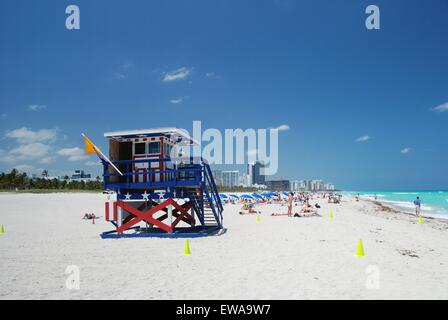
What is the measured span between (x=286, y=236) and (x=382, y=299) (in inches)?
340

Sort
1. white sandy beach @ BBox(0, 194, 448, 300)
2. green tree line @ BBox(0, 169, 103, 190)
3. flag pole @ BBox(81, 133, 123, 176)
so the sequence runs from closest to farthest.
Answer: white sandy beach @ BBox(0, 194, 448, 300)
flag pole @ BBox(81, 133, 123, 176)
green tree line @ BBox(0, 169, 103, 190)

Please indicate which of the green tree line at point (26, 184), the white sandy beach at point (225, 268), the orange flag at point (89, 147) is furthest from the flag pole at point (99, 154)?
the green tree line at point (26, 184)

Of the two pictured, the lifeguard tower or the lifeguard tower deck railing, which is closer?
the lifeguard tower deck railing

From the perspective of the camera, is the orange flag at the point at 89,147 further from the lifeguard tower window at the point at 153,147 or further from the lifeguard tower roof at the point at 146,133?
the lifeguard tower window at the point at 153,147

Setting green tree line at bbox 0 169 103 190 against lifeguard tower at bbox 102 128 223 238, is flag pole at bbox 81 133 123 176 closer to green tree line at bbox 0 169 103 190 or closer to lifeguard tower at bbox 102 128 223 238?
lifeguard tower at bbox 102 128 223 238

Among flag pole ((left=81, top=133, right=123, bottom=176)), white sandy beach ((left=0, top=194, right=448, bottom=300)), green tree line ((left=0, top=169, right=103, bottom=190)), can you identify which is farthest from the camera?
green tree line ((left=0, top=169, right=103, bottom=190))

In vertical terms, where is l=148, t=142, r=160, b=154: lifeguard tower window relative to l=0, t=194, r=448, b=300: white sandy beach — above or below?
above

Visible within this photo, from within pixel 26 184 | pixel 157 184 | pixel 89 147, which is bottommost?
pixel 26 184

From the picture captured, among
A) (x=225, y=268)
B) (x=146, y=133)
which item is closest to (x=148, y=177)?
(x=146, y=133)

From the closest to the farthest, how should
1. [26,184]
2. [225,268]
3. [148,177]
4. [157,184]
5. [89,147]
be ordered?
[225,268] → [89,147] → [157,184] → [148,177] → [26,184]

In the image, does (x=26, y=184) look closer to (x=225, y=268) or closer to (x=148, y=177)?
(x=148, y=177)

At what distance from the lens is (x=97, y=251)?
12.2m

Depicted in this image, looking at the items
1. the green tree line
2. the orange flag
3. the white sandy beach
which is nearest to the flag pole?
the orange flag
